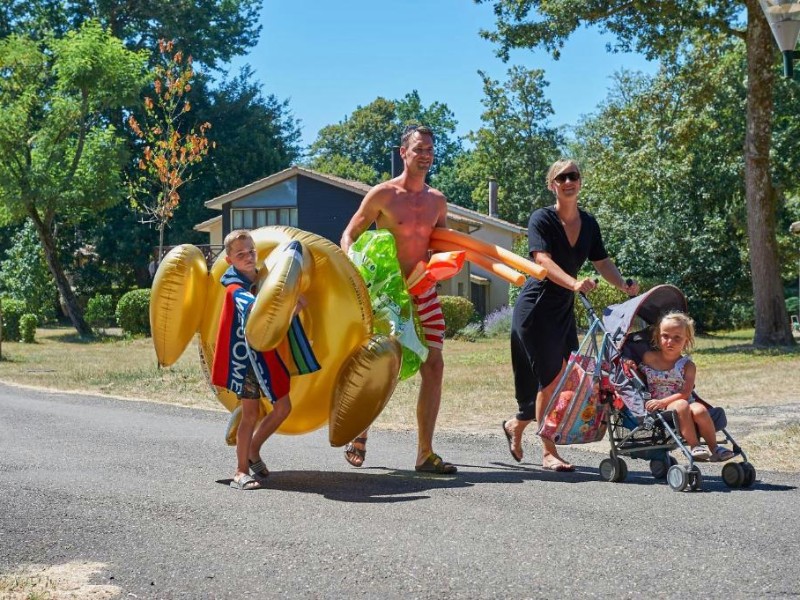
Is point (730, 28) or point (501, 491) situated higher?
point (730, 28)

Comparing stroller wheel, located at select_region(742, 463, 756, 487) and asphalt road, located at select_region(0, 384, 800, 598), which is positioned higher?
stroller wheel, located at select_region(742, 463, 756, 487)

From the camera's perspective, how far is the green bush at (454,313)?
3359 centimetres

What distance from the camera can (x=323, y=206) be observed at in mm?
45875

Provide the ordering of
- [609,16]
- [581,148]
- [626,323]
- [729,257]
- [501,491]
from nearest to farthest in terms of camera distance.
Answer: [501,491] < [626,323] < [609,16] < [729,257] < [581,148]

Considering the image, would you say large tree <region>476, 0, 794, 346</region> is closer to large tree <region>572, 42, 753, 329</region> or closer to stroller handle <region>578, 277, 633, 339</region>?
large tree <region>572, 42, 753, 329</region>

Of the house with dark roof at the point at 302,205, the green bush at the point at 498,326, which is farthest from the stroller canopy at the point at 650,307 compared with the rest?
the house with dark roof at the point at 302,205

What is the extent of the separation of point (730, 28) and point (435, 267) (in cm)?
2026

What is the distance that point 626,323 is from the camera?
7.59 meters

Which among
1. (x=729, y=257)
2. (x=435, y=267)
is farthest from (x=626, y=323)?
(x=729, y=257)

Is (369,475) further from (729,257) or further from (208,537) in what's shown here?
(729,257)

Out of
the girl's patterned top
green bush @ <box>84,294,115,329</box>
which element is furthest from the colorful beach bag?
green bush @ <box>84,294,115,329</box>

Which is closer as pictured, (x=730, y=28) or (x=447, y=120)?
(x=730, y=28)

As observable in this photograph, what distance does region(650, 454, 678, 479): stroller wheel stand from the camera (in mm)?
7457

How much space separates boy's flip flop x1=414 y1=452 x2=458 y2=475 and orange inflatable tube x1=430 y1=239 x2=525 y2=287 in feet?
4.39
